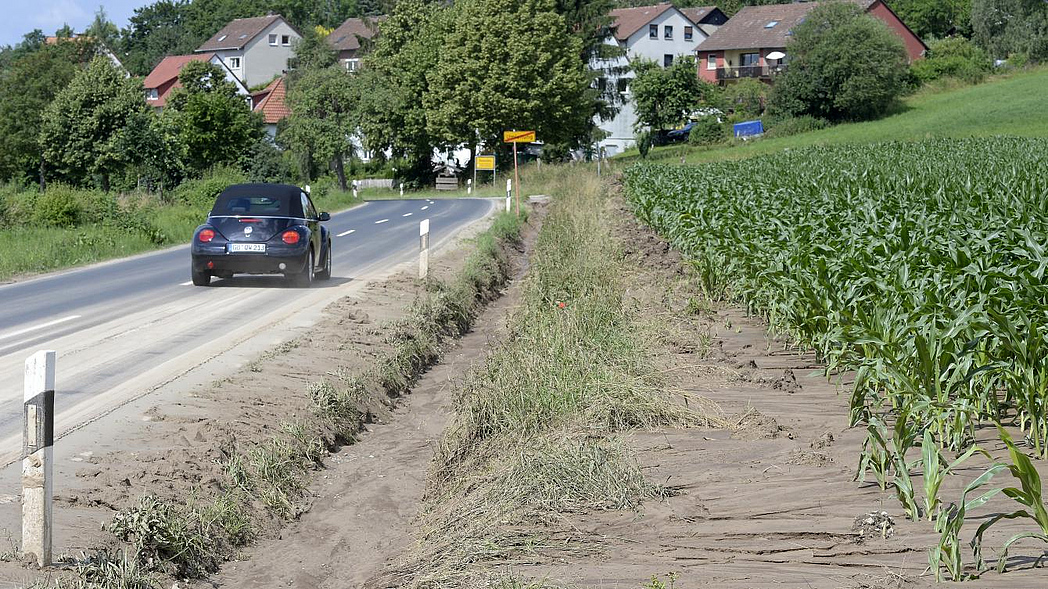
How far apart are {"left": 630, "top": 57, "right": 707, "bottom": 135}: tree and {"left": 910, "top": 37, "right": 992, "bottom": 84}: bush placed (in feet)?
56.1

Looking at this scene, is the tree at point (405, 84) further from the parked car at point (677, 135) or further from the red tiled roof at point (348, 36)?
the red tiled roof at point (348, 36)

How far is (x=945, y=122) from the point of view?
6450cm

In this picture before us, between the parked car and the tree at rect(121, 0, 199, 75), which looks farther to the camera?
the tree at rect(121, 0, 199, 75)

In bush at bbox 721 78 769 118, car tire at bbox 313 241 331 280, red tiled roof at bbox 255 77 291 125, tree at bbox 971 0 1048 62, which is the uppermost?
tree at bbox 971 0 1048 62

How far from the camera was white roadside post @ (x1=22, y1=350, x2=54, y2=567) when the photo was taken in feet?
17.5

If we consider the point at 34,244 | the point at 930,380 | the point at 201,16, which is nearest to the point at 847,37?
the point at 34,244

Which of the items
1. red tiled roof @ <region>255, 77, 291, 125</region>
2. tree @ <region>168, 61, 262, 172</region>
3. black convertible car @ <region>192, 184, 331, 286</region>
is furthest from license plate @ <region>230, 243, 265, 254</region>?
red tiled roof @ <region>255, 77, 291, 125</region>

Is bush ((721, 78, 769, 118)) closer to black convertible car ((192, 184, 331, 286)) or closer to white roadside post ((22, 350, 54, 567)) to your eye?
black convertible car ((192, 184, 331, 286))

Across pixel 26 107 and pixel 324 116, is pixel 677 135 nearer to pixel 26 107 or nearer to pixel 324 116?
pixel 324 116

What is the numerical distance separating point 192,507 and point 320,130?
6872 cm

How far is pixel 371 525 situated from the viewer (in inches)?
289

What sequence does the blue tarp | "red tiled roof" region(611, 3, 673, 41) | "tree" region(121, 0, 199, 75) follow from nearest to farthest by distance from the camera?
1. the blue tarp
2. "red tiled roof" region(611, 3, 673, 41)
3. "tree" region(121, 0, 199, 75)

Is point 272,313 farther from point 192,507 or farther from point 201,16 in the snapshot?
point 201,16

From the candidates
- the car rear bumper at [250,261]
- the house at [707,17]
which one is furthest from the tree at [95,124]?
the house at [707,17]
